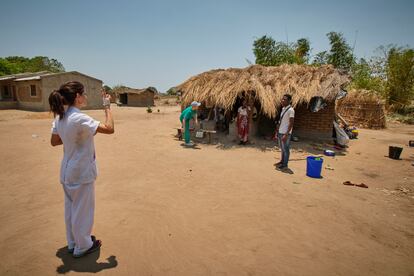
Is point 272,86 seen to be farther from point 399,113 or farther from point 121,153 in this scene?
point 399,113

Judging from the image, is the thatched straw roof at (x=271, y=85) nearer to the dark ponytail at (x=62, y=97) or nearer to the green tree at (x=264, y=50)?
the dark ponytail at (x=62, y=97)

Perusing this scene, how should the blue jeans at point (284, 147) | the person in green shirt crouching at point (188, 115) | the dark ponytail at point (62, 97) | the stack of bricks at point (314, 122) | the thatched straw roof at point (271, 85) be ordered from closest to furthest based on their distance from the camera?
the dark ponytail at point (62, 97) < the blue jeans at point (284, 147) < the person in green shirt crouching at point (188, 115) < the thatched straw roof at point (271, 85) < the stack of bricks at point (314, 122)

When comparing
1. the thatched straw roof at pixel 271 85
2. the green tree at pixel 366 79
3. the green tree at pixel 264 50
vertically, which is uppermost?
the green tree at pixel 264 50

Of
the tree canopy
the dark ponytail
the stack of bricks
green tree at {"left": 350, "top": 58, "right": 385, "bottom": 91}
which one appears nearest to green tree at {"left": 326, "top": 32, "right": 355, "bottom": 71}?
green tree at {"left": 350, "top": 58, "right": 385, "bottom": 91}

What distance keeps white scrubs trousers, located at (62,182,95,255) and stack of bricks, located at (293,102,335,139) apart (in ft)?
30.1

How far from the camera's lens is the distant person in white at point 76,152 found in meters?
2.18

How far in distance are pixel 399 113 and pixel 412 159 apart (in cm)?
1606

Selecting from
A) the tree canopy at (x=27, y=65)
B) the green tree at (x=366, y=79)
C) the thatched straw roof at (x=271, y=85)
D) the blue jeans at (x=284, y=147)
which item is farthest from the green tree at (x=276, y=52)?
the tree canopy at (x=27, y=65)

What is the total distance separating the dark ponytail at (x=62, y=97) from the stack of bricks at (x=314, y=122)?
918 cm

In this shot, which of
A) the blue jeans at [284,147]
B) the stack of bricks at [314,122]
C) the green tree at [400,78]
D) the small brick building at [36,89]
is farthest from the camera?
the small brick building at [36,89]

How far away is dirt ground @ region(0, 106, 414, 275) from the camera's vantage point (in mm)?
2535

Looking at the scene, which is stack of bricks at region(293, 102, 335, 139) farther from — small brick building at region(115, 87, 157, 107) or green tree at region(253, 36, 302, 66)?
small brick building at region(115, 87, 157, 107)

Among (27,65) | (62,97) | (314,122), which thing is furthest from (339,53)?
(27,65)

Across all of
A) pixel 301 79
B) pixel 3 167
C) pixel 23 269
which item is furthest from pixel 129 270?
pixel 301 79
